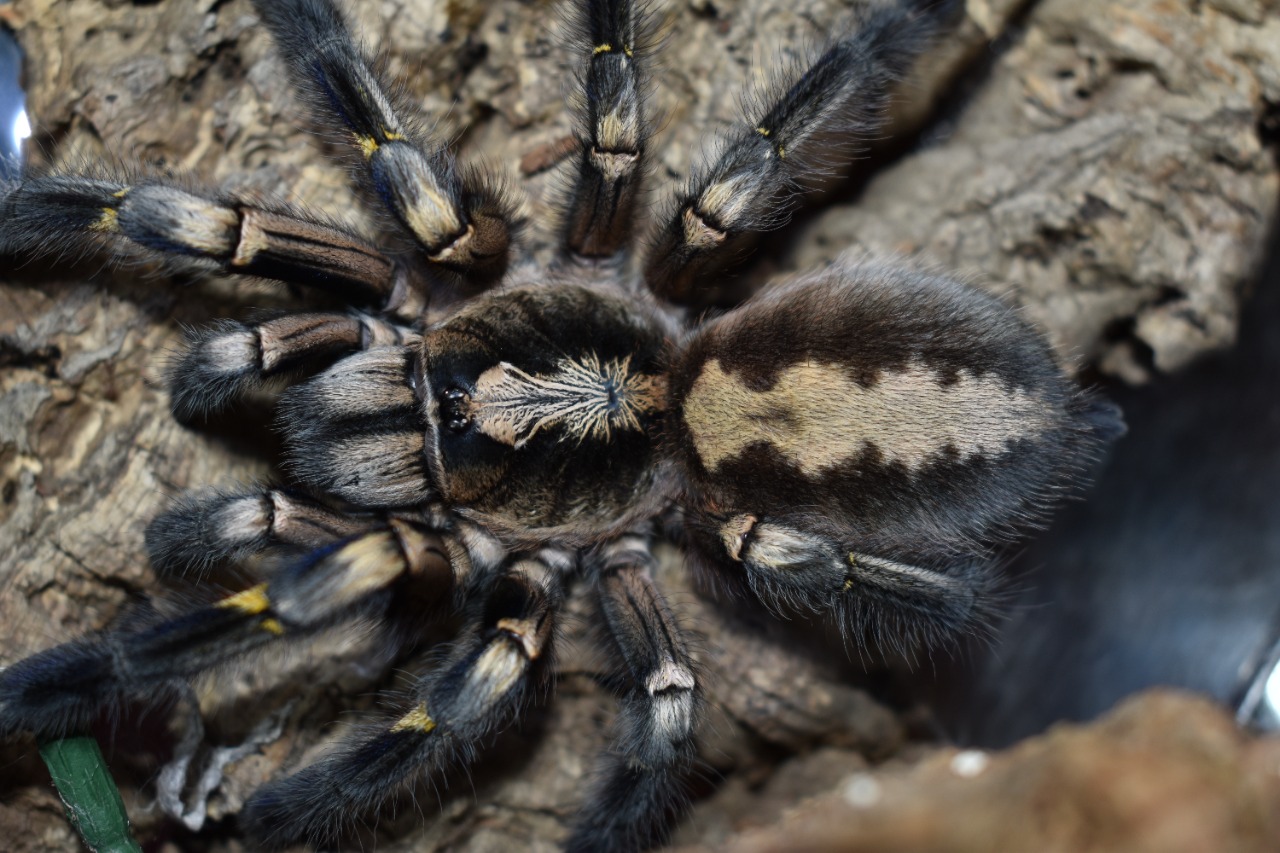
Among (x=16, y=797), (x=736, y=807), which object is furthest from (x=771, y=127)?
(x=16, y=797)

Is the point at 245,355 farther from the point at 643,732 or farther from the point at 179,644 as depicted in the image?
the point at 643,732

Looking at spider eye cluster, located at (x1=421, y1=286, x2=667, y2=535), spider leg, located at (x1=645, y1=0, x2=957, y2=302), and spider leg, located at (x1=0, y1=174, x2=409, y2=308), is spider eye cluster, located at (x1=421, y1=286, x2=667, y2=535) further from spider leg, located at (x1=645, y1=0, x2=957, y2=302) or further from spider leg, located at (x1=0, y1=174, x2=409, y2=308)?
spider leg, located at (x1=0, y1=174, x2=409, y2=308)

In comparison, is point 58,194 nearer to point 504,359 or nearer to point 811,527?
point 504,359

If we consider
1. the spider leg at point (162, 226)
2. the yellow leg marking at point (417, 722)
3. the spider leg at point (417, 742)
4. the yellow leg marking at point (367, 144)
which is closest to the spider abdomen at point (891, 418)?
the spider leg at point (417, 742)

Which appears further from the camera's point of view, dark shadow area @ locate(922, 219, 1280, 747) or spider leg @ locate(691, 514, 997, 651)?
dark shadow area @ locate(922, 219, 1280, 747)

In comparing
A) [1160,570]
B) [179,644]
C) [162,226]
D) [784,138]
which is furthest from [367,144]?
[1160,570]

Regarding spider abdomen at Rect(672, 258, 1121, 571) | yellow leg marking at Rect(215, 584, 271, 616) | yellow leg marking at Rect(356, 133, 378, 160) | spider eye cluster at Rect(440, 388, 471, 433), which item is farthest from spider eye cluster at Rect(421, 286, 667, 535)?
yellow leg marking at Rect(215, 584, 271, 616)

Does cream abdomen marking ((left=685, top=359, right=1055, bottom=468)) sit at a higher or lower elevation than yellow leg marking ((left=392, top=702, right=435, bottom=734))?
higher

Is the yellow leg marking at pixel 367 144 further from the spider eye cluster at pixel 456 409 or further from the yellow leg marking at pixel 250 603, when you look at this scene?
the yellow leg marking at pixel 250 603
